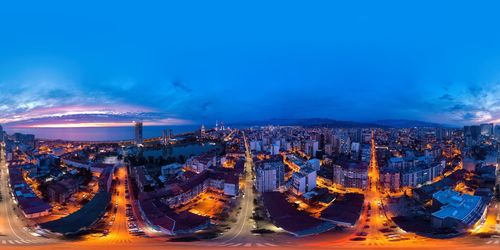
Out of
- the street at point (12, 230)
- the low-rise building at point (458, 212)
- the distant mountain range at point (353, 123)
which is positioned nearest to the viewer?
the street at point (12, 230)

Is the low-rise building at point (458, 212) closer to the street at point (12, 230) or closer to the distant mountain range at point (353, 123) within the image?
the street at point (12, 230)

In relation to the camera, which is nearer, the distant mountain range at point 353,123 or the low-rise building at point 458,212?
the low-rise building at point 458,212

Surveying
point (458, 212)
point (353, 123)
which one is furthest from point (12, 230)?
point (353, 123)

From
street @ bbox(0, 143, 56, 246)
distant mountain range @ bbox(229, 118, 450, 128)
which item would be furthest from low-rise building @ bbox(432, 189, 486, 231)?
distant mountain range @ bbox(229, 118, 450, 128)

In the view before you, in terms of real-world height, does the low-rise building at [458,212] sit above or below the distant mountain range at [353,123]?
below

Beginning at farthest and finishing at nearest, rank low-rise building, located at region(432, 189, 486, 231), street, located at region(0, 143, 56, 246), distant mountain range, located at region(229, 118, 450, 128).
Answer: distant mountain range, located at region(229, 118, 450, 128), low-rise building, located at region(432, 189, 486, 231), street, located at region(0, 143, 56, 246)

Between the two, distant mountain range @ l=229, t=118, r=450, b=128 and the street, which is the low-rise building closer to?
the street

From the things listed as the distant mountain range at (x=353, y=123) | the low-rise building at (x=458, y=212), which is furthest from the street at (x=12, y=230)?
the distant mountain range at (x=353, y=123)

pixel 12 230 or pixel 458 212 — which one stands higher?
pixel 458 212

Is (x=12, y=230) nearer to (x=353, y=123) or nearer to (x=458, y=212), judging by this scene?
(x=458, y=212)

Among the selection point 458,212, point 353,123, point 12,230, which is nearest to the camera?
point 12,230

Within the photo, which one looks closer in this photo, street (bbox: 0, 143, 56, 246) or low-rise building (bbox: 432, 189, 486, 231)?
street (bbox: 0, 143, 56, 246)

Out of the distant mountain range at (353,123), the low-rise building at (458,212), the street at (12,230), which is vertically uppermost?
Result: the distant mountain range at (353,123)
